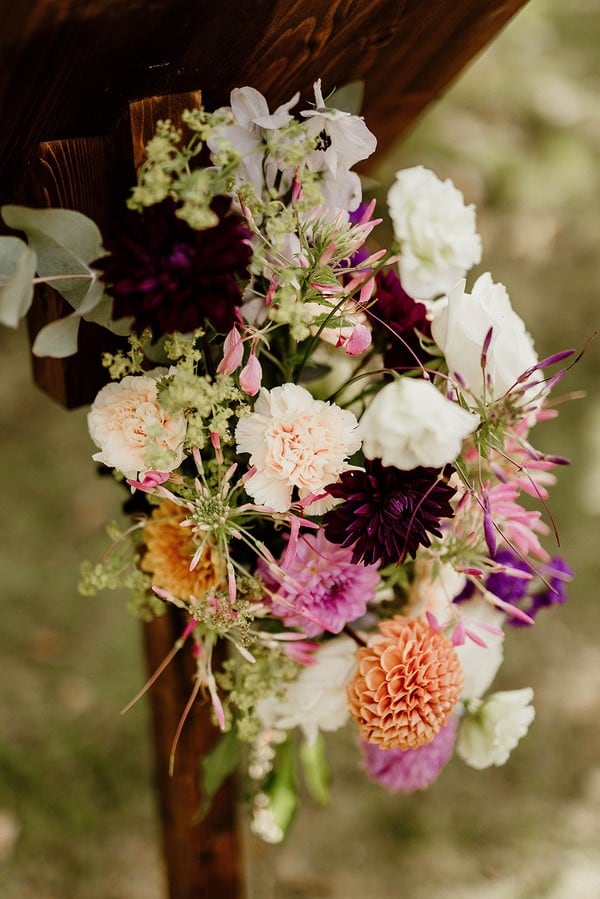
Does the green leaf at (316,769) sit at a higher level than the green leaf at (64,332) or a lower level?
lower

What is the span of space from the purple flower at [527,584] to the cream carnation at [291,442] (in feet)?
0.99

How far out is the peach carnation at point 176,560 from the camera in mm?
849

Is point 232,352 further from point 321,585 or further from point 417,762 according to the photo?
point 417,762

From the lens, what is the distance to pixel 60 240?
2.28ft

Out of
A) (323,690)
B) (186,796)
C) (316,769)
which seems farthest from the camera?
(316,769)

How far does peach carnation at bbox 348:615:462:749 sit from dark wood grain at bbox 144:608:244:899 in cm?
24

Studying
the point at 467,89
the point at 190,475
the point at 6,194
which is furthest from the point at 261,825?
the point at 467,89

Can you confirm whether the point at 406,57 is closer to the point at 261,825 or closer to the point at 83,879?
the point at 261,825

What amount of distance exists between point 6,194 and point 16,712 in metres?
A: 1.37

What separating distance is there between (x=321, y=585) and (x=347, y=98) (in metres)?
0.49

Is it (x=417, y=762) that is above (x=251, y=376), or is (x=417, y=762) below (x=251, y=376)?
below

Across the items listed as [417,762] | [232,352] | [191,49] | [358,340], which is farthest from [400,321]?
[417,762]

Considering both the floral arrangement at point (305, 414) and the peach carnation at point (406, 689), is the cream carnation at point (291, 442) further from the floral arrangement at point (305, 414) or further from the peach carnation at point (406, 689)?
the peach carnation at point (406, 689)

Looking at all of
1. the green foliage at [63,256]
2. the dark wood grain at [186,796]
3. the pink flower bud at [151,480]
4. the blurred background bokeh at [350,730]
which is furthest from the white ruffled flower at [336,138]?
the blurred background bokeh at [350,730]
